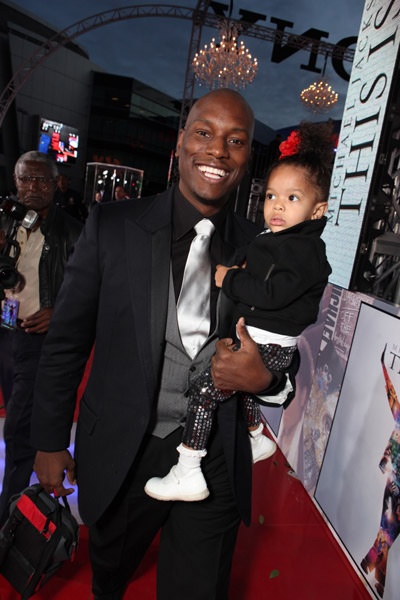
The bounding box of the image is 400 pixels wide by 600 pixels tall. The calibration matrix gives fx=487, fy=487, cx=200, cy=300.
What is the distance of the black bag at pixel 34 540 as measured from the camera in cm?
185

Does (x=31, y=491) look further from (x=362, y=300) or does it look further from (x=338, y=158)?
(x=338, y=158)

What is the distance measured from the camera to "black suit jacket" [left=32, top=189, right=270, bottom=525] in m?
1.52

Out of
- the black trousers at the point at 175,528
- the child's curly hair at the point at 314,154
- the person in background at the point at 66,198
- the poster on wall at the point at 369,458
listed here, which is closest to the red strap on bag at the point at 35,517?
the black trousers at the point at 175,528

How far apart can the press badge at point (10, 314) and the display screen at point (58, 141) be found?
68.5 ft

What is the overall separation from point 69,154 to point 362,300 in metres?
23.6

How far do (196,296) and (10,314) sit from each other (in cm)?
167

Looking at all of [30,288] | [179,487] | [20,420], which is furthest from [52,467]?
[30,288]

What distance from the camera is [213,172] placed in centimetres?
163

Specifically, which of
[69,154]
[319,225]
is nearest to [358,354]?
[319,225]

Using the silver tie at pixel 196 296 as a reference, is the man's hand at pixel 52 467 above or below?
below

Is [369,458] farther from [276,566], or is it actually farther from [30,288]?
[30,288]

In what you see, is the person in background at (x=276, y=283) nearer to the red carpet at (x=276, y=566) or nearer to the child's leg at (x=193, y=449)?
the child's leg at (x=193, y=449)

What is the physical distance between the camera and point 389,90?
3.34 meters

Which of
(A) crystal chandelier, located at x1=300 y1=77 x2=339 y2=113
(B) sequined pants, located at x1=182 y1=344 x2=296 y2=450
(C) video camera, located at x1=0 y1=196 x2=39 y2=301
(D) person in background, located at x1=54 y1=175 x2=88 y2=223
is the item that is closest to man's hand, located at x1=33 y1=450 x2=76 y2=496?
(B) sequined pants, located at x1=182 y1=344 x2=296 y2=450
